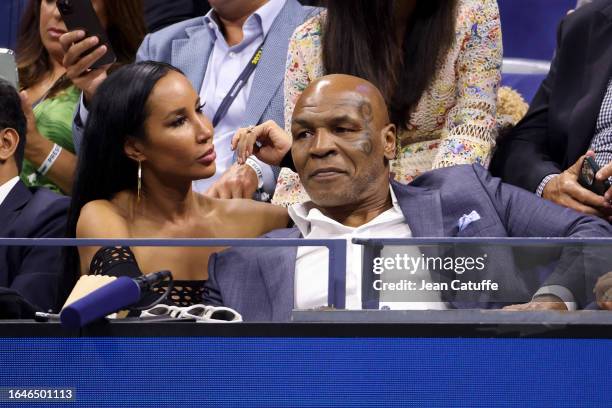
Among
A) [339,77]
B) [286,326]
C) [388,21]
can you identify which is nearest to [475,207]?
[339,77]

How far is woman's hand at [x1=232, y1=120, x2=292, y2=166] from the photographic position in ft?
8.30

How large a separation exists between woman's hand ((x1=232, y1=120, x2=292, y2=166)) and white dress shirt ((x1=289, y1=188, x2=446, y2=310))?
0.23m

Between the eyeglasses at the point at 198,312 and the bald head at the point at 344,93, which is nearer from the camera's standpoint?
the eyeglasses at the point at 198,312

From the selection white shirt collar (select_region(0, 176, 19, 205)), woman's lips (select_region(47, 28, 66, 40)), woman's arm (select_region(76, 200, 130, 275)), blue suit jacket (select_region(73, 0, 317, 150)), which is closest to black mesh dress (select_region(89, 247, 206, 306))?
woman's arm (select_region(76, 200, 130, 275))

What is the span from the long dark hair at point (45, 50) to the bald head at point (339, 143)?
103 cm

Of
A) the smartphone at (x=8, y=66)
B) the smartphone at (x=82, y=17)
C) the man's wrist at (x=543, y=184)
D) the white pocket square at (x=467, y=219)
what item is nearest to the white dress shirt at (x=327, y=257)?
the white pocket square at (x=467, y=219)

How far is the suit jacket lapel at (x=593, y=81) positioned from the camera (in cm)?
268

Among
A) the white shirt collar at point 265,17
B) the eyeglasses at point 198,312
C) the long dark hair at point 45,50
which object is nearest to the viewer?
the eyeglasses at point 198,312

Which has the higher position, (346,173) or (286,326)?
(346,173)

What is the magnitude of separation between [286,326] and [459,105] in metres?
1.26

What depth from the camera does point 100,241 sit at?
1.68 m

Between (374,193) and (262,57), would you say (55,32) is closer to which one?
(262,57)

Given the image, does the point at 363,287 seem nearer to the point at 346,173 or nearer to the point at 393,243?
the point at 393,243

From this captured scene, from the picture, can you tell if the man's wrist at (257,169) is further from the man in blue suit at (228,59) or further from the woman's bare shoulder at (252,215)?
the woman's bare shoulder at (252,215)
